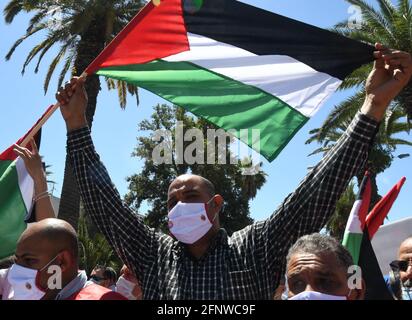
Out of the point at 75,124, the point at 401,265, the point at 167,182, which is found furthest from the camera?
the point at 167,182

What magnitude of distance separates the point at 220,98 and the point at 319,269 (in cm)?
155

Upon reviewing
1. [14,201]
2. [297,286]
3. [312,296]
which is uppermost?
[14,201]

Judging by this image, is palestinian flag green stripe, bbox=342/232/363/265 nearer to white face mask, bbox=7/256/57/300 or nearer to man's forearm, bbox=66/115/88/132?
man's forearm, bbox=66/115/88/132

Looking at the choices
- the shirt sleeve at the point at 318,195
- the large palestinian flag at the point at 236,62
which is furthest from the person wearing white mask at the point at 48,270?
the large palestinian flag at the point at 236,62

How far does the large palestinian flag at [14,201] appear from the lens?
4.13 m

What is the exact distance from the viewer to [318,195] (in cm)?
264

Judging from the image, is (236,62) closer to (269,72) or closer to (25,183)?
(269,72)

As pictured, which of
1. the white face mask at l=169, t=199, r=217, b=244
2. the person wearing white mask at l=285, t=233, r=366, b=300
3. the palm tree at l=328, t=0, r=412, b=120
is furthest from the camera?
the palm tree at l=328, t=0, r=412, b=120

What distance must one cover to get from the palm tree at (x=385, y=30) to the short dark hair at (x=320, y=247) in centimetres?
1143

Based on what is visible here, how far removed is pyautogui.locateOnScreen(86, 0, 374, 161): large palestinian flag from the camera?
3.36m

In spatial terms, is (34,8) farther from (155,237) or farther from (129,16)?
(155,237)

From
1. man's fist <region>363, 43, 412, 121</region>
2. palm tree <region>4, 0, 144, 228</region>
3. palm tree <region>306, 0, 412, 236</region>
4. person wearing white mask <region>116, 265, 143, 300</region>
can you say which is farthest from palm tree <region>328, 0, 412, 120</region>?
man's fist <region>363, 43, 412, 121</region>

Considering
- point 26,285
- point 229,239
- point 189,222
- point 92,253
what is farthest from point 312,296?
point 92,253

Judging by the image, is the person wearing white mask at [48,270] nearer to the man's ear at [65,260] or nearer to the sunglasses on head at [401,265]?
the man's ear at [65,260]
